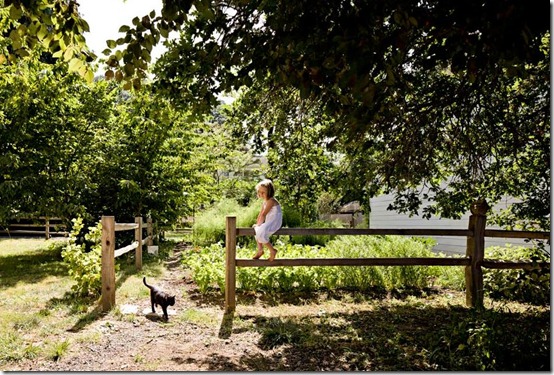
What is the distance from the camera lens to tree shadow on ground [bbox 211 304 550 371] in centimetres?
356

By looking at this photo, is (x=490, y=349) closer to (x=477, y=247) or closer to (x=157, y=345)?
(x=477, y=247)

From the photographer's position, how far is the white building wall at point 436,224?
997 cm

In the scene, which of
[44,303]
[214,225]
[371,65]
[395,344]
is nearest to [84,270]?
[44,303]

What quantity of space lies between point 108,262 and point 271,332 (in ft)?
7.95

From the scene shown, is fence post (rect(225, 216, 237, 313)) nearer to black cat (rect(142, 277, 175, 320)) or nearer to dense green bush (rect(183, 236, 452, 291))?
black cat (rect(142, 277, 175, 320))

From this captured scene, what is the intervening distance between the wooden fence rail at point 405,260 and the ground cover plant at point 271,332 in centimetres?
→ 39

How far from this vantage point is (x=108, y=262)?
5.52m

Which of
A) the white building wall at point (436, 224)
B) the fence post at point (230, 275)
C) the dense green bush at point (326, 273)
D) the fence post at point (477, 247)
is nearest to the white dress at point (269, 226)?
the fence post at point (230, 275)

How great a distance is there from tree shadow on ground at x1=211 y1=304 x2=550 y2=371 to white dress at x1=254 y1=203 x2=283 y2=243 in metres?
1.03

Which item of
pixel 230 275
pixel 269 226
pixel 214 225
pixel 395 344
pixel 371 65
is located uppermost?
pixel 371 65

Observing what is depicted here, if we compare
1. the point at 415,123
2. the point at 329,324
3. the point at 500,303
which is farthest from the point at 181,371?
the point at 500,303

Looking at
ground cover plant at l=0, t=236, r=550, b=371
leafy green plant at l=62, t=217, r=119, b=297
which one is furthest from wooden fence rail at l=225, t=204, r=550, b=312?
leafy green plant at l=62, t=217, r=119, b=297

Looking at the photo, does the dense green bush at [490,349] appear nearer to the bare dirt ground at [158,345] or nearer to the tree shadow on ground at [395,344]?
the tree shadow on ground at [395,344]

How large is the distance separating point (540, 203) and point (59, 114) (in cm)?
923
